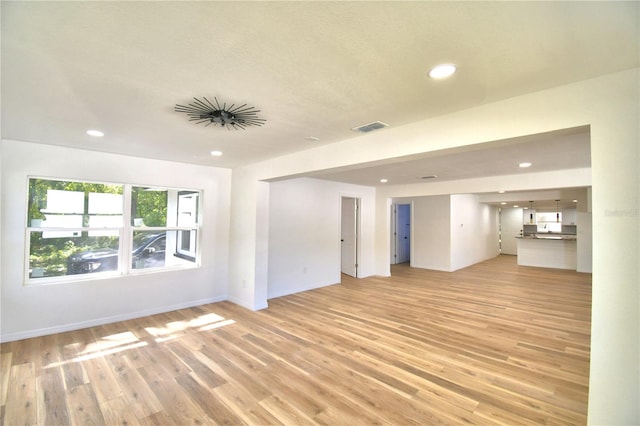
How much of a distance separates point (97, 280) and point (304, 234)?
11.7 ft

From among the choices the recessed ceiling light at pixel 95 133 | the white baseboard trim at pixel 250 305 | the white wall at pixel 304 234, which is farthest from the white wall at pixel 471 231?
the recessed ceiling light at pixel 95 133

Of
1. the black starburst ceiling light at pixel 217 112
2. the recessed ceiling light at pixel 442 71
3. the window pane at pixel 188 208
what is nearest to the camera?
the recessed ceiling light at pixel 442 71

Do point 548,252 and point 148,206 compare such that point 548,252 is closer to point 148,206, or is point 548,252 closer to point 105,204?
point 148,206

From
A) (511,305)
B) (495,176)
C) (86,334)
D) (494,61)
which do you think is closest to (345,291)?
(511,305)

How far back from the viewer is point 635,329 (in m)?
1.63

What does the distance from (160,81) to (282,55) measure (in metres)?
0.94

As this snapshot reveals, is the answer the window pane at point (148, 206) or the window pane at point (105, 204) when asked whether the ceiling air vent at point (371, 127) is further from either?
the window pane at point (105, 204)

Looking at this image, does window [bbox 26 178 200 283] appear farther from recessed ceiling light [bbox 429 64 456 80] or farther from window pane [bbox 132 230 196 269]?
recessed ceiling light [bbox 429 64 456 80]

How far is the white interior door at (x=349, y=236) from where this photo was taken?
7691 millimetres

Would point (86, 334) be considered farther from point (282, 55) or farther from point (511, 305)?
point (511, 305)

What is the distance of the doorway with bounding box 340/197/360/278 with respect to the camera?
25.2 ft

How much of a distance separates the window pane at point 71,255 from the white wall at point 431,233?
26.9ft

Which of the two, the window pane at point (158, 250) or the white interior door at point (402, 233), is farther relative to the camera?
the white interior door at point (402, 233)

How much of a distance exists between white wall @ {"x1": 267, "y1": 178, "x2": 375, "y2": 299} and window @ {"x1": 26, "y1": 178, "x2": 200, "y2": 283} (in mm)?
1495
